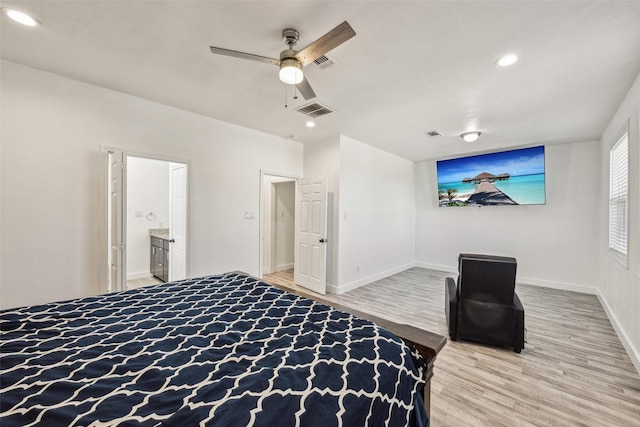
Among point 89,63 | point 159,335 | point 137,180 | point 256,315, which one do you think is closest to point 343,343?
point 256,315

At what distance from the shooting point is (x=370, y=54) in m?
2.23

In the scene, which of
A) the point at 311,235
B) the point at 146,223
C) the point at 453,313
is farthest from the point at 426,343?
the point at 146,223

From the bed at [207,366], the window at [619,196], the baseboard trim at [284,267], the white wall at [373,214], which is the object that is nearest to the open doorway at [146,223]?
the baseboard trim at [284,267]

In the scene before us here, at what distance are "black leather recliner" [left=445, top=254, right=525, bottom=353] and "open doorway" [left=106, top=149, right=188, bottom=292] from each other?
3452 mm

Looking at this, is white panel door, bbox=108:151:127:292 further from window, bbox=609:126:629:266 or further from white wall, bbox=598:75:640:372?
window, bbox=609:126:629:266

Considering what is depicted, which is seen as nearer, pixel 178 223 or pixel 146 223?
pixel 178 223

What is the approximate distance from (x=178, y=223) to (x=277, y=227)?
255 cm

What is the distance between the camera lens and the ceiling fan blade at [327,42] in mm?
1604

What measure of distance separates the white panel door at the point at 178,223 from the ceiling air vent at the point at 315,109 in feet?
6.01

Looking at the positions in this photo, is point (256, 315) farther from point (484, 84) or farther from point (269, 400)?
point (484, 84)

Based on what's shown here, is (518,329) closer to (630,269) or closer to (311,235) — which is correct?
(630,269)

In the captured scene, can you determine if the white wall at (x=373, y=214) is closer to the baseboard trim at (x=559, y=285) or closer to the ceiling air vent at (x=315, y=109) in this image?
the ceiling air vent at (x=315, y=109)

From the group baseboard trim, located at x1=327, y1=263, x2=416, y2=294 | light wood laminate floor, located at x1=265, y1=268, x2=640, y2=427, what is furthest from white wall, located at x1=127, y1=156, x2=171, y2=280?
light wood laminate floor, located at x1=265, y1=268, x2=640, y2=427

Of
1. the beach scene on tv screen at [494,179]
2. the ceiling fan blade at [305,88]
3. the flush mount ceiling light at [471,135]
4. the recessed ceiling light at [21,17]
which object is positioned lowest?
the beach scene on tv screen at [494,179]
